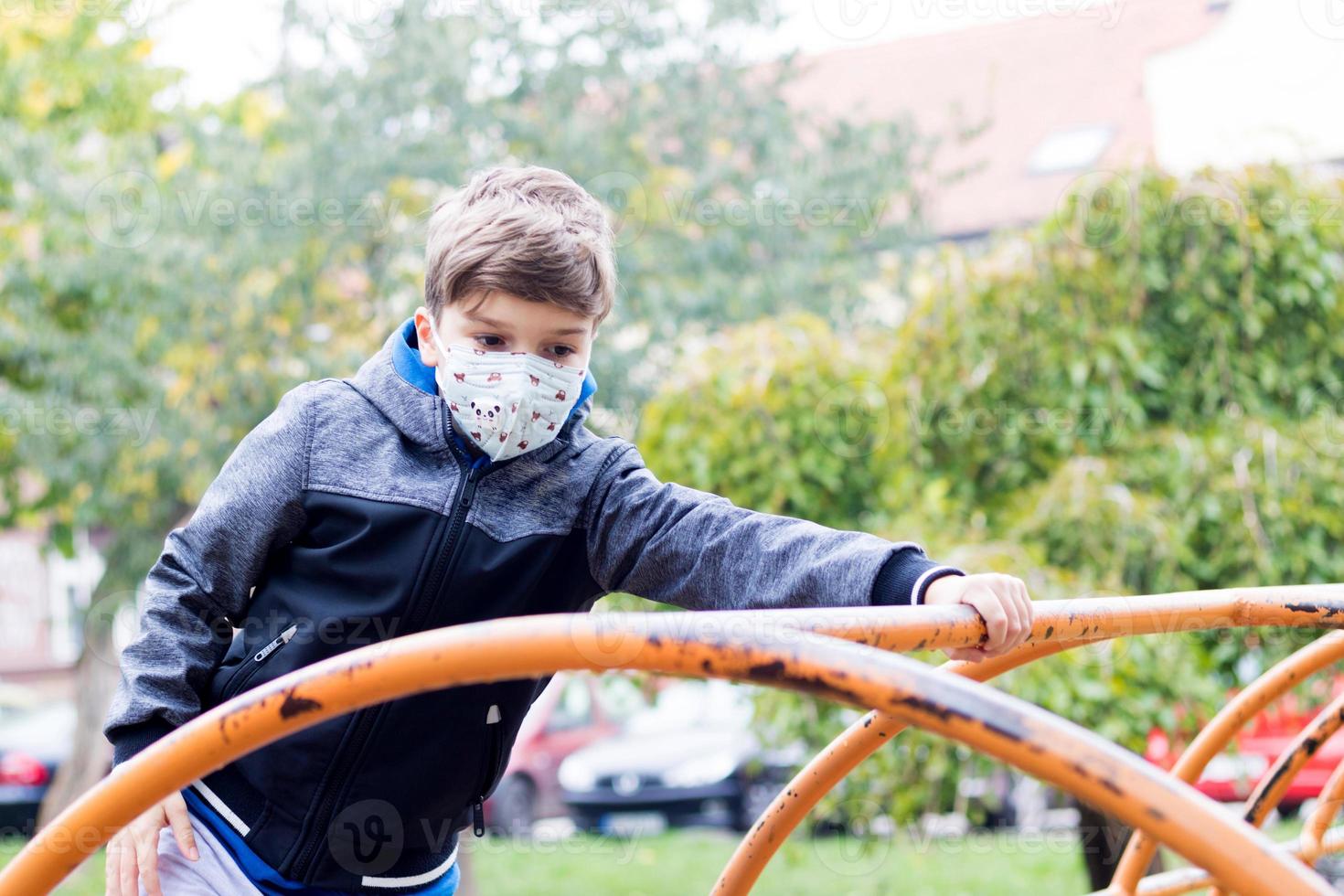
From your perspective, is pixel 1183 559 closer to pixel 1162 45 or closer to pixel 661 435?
pixel 661 435

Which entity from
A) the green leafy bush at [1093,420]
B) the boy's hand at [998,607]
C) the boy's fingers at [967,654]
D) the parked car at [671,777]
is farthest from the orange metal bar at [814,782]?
the parked car at [671,777]

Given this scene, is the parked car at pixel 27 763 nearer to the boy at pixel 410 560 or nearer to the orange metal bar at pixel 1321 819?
the boy at pixel 410 560

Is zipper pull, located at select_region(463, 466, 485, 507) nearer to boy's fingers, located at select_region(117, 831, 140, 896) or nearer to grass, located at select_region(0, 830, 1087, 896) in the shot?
boy's fingers, located at select_region(117, 831, 140, 896)

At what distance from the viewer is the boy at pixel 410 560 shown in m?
1.55

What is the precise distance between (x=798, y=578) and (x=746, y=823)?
726cm

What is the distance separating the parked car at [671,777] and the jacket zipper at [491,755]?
21.4 ft

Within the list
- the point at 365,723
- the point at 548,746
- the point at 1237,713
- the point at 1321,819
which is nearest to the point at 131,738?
the point at 365,723

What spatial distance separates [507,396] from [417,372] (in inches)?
8.1

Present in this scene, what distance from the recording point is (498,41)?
265 inches

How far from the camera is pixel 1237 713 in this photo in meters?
1.85

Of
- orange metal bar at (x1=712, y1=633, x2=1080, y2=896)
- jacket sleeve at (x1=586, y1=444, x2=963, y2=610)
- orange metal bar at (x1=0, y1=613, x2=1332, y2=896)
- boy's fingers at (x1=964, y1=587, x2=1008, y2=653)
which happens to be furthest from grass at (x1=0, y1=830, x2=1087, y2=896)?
orange metal bar at (x1=0, y1=613, x2=1332, y2=896)

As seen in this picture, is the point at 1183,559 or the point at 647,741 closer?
the point at 1183,559

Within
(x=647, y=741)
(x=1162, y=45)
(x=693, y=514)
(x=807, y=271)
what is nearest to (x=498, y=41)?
(x=807, y=271)

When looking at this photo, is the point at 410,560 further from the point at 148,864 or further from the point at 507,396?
the point at 148,864
